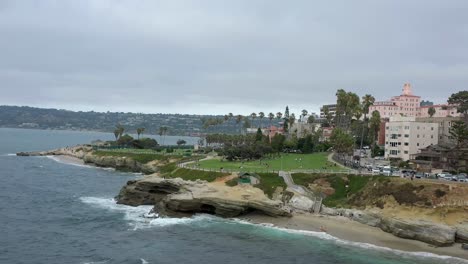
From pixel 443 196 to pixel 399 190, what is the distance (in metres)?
5.93

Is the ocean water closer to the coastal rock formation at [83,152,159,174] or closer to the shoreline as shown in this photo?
the shoreline

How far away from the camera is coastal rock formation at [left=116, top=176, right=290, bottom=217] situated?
6750cm

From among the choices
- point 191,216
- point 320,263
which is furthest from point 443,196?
point 191,216

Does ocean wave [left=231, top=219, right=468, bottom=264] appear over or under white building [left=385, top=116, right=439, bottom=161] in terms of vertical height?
under

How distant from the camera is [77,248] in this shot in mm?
52000

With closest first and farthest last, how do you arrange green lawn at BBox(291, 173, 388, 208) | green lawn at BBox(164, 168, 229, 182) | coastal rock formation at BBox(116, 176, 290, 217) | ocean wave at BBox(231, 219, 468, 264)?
ocean wave at BBox(231, 219, 468, 264)
coastal rock formation at BBox(116, 176, 290, 217)
green lawn at BBox(291, 173, 388, 208)
green lawn at BBox(164, 168, 229, 182)

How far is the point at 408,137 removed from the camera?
110062mm

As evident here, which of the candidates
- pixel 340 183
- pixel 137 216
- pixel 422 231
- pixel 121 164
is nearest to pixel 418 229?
pixel 422 231

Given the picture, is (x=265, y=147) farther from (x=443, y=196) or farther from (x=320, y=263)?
(x=320, y=263)

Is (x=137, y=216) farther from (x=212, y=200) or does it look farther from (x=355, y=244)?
(x=355, y=244)

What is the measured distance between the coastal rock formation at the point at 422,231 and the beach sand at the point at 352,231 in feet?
2.24

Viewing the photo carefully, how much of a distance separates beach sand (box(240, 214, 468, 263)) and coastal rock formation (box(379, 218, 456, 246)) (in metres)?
0.68

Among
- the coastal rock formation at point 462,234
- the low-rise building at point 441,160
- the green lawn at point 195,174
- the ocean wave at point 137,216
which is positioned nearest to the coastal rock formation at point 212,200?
the ocean wave at point 137,216

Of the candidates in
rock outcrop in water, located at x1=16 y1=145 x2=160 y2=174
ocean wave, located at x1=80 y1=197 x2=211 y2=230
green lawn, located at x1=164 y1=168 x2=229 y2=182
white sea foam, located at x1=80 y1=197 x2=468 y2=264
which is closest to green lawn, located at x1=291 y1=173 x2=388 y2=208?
white sea foam, located at x1=80 y1=197 x2=468 y2=264
